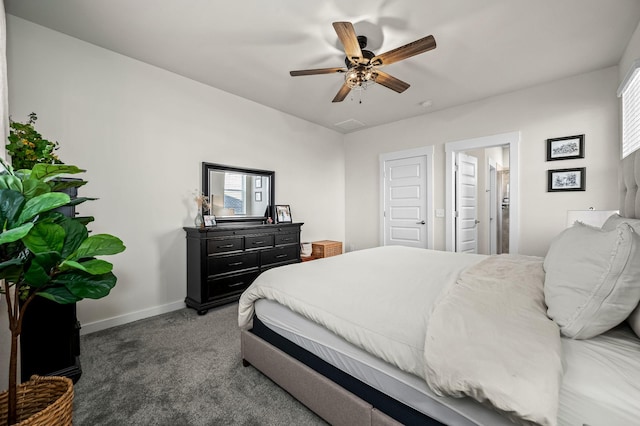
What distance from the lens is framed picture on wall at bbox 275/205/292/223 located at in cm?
409

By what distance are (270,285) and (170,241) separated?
6.46 ft

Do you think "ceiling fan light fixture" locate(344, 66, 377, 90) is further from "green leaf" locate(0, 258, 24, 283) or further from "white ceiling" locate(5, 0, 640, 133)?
"green leaf" locate(0, 258, 24, 283)

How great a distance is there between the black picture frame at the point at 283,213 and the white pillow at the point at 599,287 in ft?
11.1

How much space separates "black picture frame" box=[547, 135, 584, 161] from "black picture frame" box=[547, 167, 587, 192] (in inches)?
6.3

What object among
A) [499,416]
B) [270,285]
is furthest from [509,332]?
[270,285]

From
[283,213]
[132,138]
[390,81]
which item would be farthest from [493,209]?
[132,138]

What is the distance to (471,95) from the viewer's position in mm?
3703

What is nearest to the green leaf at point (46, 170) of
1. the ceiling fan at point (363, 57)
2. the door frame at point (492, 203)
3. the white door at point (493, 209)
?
the ceiling fan at point (363, 57)

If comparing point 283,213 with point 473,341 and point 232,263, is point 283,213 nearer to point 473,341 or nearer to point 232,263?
point 232,263

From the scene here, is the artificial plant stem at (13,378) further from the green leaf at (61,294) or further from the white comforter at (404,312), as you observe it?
the white comforter at (404,312)

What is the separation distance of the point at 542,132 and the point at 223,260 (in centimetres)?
426

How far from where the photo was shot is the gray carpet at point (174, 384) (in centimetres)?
153

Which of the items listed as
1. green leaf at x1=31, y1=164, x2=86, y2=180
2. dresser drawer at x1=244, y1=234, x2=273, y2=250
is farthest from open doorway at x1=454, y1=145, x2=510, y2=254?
green leaf at x1=31, y1=164, x2=86, y2=180

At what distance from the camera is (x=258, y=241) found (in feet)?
11.6
